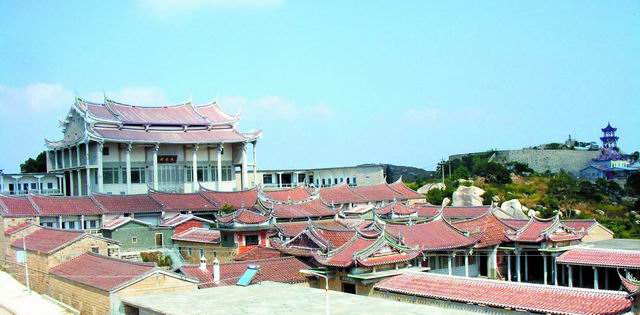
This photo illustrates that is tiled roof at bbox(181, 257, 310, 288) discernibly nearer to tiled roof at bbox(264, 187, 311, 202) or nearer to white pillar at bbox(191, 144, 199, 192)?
tiled roof at bbox(264, 187, 311, 202)

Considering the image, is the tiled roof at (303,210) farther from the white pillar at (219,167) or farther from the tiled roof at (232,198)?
the white pillar at (219,167)

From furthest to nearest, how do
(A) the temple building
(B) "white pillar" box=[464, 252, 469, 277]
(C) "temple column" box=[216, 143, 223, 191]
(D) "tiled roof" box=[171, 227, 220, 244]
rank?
(A) the temple building < (C) "temple column" box=[216, 143, 223, 191] < (D) "tiled roof" box=[171, 227, 220, 244] < (B) "white pillar" box=[464, 252, 469, 277]

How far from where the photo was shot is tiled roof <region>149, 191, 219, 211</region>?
3859cm

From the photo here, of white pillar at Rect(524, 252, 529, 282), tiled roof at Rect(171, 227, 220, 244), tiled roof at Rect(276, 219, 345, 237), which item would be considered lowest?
white pillar at Rect(524, 252, 529, 282)

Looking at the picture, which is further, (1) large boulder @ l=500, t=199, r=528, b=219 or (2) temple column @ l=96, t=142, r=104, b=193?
(1) large boulder @ l=500, t=199, r=528, b=219

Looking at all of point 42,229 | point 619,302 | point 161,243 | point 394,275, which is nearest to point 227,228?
Result: point 161,243

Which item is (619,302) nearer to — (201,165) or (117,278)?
(117,278)

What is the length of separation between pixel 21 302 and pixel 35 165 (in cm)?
→ 3901

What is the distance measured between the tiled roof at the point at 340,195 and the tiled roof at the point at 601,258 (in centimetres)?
2039

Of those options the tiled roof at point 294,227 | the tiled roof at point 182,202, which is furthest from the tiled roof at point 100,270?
the tiled roof at point 182,202

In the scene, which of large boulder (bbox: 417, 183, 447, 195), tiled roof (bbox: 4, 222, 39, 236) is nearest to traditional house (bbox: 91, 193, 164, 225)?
tiled roof (bbox: 4, 222, 39, 236)

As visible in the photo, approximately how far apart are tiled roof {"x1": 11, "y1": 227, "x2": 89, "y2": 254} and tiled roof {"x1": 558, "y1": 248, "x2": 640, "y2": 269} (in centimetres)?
1977

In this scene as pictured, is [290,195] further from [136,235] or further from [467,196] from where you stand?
[467,196]

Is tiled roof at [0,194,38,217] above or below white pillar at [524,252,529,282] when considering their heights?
above
